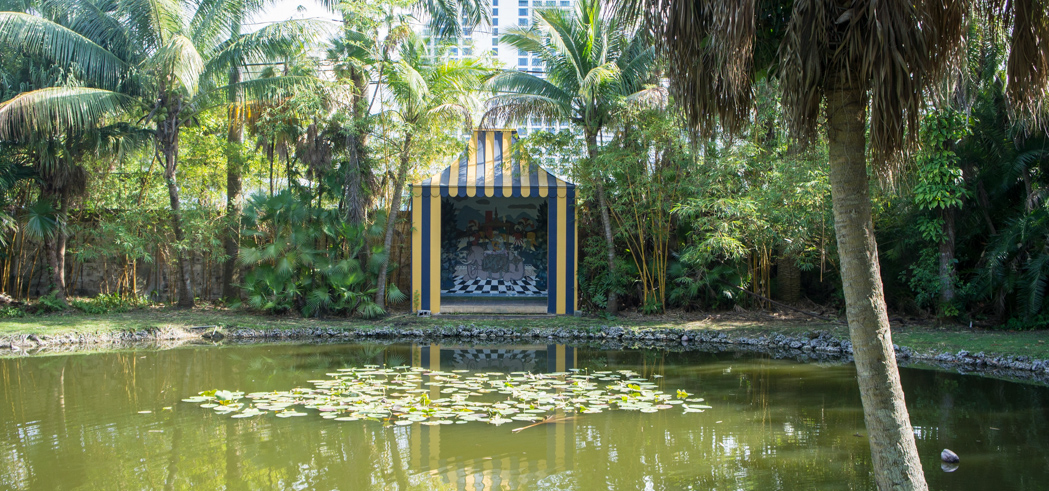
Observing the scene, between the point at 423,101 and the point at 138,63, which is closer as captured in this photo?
the point at 423,101

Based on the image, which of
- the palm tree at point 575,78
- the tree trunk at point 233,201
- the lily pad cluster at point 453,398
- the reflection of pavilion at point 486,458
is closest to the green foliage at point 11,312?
the tree trunk at point 233,201

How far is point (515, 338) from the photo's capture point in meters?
10.1

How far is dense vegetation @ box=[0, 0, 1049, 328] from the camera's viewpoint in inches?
381

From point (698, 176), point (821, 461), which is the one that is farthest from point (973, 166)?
point (821, 461)

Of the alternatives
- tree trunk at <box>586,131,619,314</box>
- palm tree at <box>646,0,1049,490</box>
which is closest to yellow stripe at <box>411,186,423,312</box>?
tree trunk at <box>586,131,619,314</box>

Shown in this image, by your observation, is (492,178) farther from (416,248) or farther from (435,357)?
(435,357)

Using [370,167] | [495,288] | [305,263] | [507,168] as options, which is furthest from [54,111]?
[495,288]

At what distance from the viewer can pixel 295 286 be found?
1130 cm

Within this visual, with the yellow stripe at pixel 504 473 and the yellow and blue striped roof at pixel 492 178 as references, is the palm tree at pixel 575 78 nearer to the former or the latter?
the yellow and blue striped roof at pixel 492 178

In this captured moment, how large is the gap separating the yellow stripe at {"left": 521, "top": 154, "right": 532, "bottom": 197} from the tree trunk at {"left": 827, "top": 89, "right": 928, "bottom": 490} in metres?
9.10

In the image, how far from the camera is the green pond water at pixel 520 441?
3.77m

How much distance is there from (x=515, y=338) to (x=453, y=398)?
14.6 feet

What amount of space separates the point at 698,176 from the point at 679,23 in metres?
7.53

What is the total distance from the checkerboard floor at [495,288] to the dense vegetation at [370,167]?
2332 millimetres
